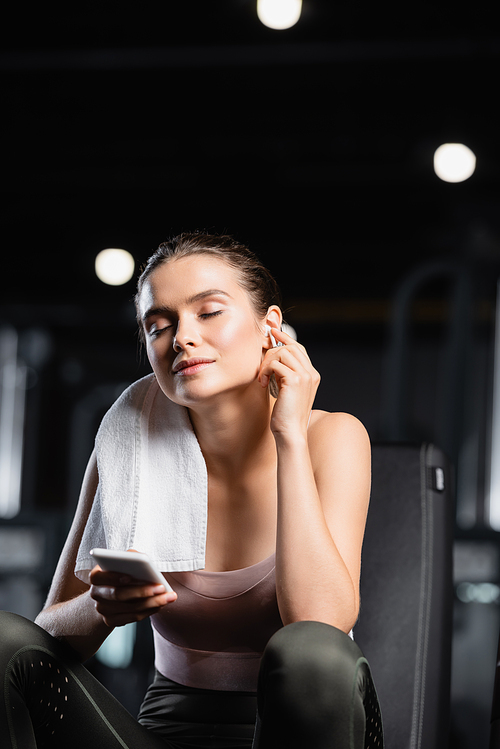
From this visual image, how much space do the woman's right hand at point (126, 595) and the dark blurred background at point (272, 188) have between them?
705mm

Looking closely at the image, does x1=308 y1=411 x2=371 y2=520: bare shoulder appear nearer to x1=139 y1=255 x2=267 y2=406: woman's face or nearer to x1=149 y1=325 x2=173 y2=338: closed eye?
x1=139 y1=255 x2=267 y2=406: woman's face

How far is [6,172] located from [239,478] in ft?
13.6

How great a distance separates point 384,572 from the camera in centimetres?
134

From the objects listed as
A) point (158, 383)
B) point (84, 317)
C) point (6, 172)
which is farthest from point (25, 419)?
point (158, 383)

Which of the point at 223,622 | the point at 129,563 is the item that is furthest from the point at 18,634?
the point at 223,622

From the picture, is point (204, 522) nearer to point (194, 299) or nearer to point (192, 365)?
point (192, 365)

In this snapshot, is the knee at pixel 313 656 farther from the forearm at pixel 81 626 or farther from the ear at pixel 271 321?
the ear at pixel 271 321

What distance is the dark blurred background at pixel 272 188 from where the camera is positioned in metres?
2.92

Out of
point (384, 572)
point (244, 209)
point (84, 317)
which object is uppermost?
point (244, 209)

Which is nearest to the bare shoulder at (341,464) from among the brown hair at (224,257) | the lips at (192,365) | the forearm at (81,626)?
the brown hair at (224,257)

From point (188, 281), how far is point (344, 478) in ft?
1.34

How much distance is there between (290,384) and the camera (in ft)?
3.88

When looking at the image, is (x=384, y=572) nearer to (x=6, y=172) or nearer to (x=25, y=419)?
(x=6, y=172)

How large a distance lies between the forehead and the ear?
73 millimetres
